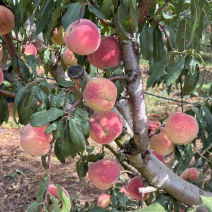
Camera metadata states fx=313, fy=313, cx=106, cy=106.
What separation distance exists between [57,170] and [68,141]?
2.17 meters

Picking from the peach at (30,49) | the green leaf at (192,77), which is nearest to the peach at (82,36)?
the green leaf at (192,77)

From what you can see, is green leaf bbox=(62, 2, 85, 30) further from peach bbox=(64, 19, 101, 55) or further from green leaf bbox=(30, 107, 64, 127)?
green leaf bbox=(30, 107, 64, 127)

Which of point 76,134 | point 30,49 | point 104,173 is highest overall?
point 76,134

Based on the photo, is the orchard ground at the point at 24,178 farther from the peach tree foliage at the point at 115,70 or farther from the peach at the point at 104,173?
the peach tree foliage at the point at 115,70

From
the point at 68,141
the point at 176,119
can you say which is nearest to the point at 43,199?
the point at 68,141

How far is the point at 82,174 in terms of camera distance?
1164 millimetres

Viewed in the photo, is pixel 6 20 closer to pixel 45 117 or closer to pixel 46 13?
pixel 46 13

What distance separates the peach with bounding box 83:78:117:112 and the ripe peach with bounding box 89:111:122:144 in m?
0.05

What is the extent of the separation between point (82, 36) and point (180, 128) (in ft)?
1.21

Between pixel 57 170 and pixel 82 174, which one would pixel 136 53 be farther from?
pixel 57 170

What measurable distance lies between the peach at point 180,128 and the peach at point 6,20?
0.60 meters

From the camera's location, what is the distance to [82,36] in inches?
28.5

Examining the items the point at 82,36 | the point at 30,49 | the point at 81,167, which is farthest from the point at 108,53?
the point at 30,49

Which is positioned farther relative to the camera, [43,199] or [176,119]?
[176,119]
